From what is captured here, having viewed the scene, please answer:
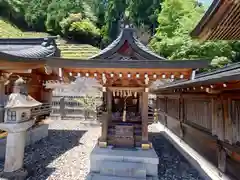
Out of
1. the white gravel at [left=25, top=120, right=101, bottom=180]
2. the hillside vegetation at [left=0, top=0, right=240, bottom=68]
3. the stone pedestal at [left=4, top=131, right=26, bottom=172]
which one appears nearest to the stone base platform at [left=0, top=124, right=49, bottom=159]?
the white gravel at [left=25, top=120, right=101, bottom=180]

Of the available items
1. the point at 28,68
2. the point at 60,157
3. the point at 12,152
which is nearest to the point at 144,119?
the point at 60,157

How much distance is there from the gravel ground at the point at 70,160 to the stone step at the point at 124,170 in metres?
0.49

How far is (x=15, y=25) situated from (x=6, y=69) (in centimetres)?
3148

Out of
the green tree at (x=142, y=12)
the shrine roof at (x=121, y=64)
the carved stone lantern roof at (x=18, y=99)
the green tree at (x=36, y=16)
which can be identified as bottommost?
the carved stone lantern roof at (x=18, y=99)

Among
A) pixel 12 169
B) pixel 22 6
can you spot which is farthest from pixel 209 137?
pixel 22 6

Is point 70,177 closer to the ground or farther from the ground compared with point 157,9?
closer to the ground

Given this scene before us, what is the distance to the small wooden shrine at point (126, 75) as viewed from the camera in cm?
452

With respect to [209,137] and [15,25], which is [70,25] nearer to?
[15,25]

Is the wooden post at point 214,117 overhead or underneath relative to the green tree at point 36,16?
underneath

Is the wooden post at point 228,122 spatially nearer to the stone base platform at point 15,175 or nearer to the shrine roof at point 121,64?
the shrine roof at point 121,64

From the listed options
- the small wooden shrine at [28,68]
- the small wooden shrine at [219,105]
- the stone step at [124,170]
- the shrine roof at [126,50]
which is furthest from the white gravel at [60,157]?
the small wooden shrine at [219,105]

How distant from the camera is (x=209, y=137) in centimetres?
546

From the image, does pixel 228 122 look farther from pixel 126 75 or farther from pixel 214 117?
pixel 126 75

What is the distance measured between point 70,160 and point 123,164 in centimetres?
185
